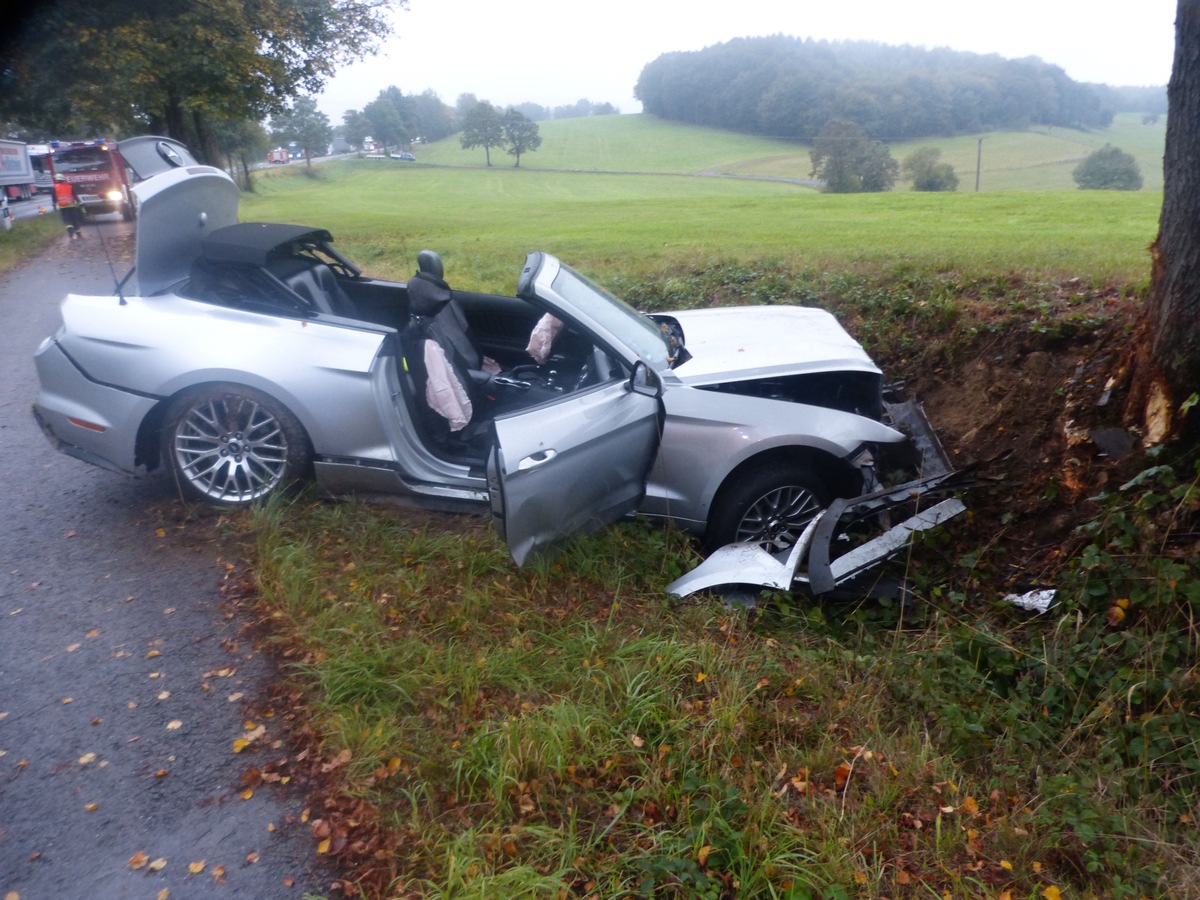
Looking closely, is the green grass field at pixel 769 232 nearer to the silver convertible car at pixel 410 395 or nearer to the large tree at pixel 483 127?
the silver convertible car at pixel 410 395

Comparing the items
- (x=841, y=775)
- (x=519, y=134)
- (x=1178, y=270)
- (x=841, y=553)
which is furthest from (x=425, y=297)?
(x=519, y=134)

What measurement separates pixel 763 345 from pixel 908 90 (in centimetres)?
3142

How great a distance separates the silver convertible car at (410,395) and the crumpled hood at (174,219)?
0.01 m

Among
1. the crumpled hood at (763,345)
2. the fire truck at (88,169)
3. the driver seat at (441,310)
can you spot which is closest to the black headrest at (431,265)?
the driver seat at (441,310)

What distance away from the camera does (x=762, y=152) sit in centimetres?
4281

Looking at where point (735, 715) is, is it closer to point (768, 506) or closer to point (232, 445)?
point (768, 506)

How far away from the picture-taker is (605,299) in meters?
5.39

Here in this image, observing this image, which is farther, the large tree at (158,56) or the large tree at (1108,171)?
the large tree at (1108,171)

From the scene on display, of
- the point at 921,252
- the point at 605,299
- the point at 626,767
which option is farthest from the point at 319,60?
the point at 626,767

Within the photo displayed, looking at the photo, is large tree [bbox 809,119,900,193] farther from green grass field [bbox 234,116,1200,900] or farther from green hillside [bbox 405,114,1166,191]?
green grass field [bbox 234,116,1200,900]

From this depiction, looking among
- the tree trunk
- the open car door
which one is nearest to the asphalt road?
the open car door

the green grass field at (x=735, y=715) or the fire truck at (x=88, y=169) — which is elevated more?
the fire truck at (x=88, y=169)

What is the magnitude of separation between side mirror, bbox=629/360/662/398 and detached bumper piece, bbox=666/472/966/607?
92cm

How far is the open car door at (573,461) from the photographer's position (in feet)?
13.4
